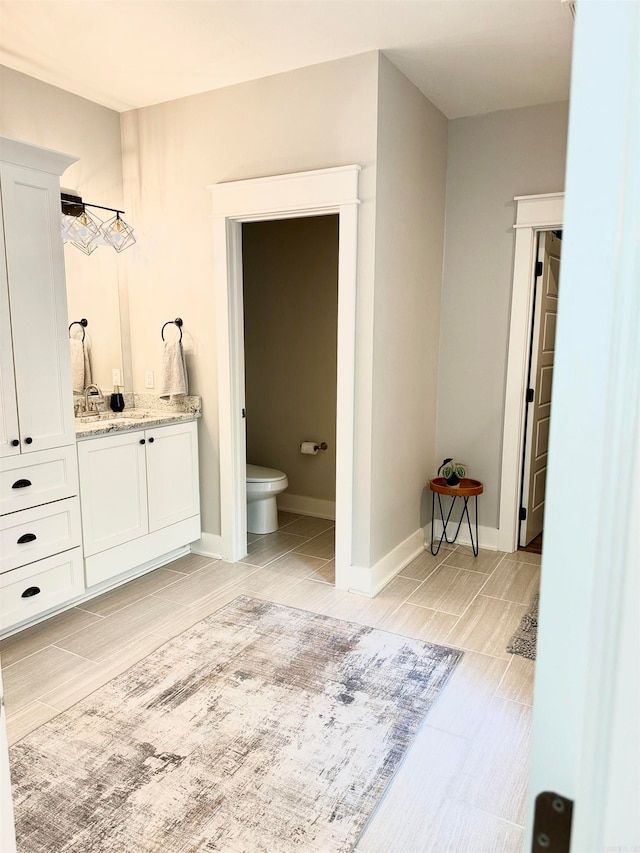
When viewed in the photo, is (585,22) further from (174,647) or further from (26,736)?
(174,647)

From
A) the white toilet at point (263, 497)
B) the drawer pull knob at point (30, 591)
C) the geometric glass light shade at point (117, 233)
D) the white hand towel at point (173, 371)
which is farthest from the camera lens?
the white toilet at point (263, 497)

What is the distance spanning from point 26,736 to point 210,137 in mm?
3095

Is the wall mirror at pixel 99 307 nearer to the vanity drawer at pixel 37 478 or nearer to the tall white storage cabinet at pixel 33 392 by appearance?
the tall white storage cabinet at pixel 33 392

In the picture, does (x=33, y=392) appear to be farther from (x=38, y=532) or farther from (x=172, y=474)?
(x=172, y=474)

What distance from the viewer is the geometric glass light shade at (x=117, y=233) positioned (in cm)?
351

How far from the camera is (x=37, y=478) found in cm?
276

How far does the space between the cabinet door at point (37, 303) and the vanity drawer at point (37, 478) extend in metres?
0.06

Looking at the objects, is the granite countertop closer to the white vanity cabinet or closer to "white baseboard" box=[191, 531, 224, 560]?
the white vanity cabinet

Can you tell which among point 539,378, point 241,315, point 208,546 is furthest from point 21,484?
point 539,378

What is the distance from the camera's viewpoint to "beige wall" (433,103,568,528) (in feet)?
11.7

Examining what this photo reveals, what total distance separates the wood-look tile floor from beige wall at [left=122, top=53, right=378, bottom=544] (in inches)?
16.3

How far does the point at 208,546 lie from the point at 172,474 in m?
0.59

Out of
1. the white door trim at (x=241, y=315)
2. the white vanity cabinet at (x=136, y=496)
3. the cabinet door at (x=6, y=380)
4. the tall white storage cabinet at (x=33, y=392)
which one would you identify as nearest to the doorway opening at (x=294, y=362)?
the white door trim at (x=241, y=315)

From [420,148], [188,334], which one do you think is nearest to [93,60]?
[188,334]
